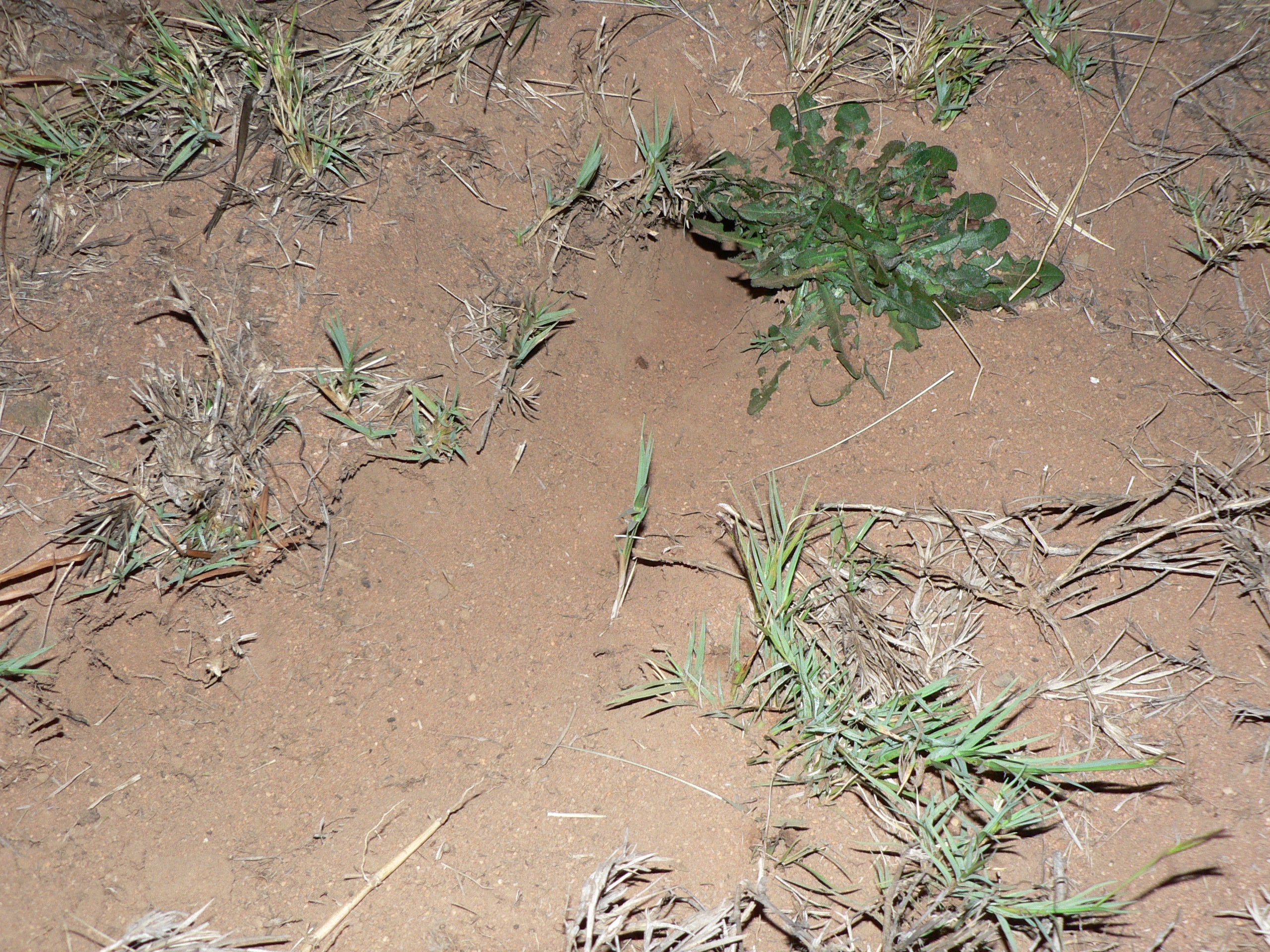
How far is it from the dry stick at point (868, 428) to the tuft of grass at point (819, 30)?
0.94 m

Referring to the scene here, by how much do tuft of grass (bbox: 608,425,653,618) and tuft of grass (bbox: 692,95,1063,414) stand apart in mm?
447

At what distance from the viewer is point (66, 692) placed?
60.5 inches

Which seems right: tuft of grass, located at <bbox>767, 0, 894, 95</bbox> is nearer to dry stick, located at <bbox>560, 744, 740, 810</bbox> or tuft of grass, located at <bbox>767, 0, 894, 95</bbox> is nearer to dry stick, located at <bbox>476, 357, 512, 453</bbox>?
dry stick, located at <bbox>476, 357, 512, 453</bbox>

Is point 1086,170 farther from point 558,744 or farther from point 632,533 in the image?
point 558,744

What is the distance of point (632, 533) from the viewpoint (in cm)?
164

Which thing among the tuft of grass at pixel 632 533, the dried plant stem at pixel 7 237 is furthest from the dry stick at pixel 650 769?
the dried plant stem at pixel 7 237

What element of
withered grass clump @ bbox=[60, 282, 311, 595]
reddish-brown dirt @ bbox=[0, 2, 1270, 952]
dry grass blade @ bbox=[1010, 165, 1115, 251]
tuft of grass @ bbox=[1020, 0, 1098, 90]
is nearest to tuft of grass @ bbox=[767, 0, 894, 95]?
reddish-brown dirt @ bbox=[0, 2, 1270, 952]

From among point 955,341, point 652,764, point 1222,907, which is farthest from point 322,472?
point 1222,907

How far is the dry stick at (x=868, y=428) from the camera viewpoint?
72.1 inches

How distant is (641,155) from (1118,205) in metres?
1.35

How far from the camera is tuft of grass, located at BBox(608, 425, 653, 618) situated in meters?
1.59

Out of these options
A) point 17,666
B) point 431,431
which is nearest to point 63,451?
point 17,666

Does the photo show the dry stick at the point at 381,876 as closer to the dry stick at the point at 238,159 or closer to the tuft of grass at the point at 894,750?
the tuft of grass at the point at 894,750

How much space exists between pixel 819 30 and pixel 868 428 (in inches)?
46.6
